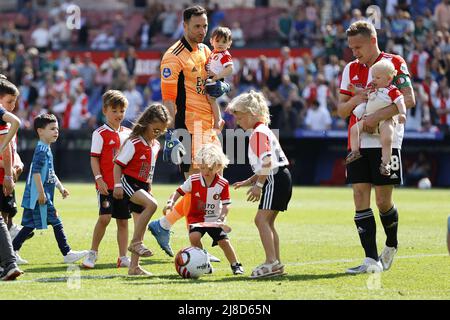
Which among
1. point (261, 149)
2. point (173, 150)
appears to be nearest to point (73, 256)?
point (173, 150)

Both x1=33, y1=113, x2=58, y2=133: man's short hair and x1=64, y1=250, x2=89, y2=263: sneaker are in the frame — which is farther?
x1=33, y1=113, x2=58, y2=133: man's short hair

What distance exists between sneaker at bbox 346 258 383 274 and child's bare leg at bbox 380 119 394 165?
0.99m

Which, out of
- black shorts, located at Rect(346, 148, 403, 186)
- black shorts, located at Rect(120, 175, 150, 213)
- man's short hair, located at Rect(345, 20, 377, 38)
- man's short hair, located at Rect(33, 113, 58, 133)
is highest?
man's short hair, located at Rect(345, 20, 377, 38)

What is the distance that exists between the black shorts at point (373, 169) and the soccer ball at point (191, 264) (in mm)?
1802

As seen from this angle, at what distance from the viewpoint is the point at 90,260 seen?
1113 cm

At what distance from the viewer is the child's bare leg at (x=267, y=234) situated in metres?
10.1

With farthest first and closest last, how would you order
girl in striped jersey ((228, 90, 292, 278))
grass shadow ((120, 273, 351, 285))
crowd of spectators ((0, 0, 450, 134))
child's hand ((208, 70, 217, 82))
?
crowd of spectators ((0, 0, 450, 134))
child's hand ((208, 70, 217, 82))
girl in striped jersey ((228, 90, 292, 278))
grass shadow ((120, 273, 351, 285))

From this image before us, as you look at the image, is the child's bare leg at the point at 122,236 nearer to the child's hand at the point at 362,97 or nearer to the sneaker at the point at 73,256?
the sneaker at the point at 73,256

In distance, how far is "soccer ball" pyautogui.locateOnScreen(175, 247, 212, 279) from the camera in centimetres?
994

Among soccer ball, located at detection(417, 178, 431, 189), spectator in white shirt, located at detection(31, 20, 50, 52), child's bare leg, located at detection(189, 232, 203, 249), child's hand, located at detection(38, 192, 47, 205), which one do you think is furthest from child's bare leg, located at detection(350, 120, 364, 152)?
spectator in white shirt, located at detection(31, 20, 50, 52)

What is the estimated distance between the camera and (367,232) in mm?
10719

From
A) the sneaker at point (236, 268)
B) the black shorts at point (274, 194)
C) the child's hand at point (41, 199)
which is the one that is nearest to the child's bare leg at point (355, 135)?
the black shorts at point (274, 194)

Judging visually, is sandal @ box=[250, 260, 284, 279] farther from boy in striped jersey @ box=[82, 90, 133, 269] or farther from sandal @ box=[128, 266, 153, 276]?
boy in striped jersey @ box=[82, 90, 133, 269]

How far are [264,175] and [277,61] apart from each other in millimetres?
21957
